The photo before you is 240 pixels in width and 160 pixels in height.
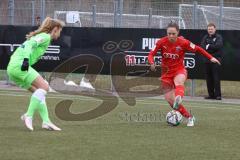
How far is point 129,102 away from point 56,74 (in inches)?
210

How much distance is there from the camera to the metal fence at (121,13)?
21.4 m

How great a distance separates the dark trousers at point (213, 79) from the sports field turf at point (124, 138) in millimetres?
3710

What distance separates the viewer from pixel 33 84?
34.0ft

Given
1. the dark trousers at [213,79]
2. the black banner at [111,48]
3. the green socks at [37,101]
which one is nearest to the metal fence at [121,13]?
the black banner at [111,48]

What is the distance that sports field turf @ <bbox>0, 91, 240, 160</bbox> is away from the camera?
8.18 metres

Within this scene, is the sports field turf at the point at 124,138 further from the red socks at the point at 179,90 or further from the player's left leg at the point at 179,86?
the red socks at the point at 179,90

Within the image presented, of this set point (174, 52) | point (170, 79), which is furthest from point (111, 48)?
point (174, 52)

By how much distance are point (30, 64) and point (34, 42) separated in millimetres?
369

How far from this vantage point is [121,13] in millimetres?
20688

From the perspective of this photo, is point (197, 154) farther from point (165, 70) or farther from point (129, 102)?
point (129, 102)

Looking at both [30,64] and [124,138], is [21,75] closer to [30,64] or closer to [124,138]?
[30,64]

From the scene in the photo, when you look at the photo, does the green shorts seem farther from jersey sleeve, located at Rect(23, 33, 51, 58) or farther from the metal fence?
the metal fence

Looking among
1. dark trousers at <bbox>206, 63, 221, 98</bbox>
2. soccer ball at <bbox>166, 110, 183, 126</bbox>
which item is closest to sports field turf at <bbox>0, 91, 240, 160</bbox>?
soccer ball at <bbox>166, 110, 183, 126</bbox>

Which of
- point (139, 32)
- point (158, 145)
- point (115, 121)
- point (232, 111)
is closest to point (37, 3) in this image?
point (139, 32)
